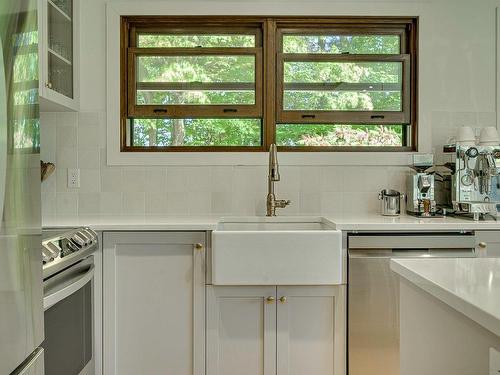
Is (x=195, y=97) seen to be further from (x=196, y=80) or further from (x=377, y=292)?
(x=377, y=292)

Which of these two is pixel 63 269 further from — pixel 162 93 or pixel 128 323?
pixel 162 93

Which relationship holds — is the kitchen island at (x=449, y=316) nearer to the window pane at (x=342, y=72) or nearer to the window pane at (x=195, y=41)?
the window pane at (x=342, y=72)

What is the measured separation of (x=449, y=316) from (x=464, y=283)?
0.07 m

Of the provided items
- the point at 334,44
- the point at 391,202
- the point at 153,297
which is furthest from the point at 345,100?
the point at 153,297

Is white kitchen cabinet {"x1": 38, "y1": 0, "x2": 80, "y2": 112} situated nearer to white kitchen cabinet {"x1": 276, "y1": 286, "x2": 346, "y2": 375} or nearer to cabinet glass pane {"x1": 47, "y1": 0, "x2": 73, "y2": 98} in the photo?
cabinet glass pane {"x1": 47, "y1": 0, "x2": 73, "y2": 98}

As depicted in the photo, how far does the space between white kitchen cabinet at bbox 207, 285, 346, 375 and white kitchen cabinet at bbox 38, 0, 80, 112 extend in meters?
1.24

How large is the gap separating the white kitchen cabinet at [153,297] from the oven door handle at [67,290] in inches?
6.0

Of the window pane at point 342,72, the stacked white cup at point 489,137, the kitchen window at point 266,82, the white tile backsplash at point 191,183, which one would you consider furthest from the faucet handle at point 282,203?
the stacked white cup at point 489,137

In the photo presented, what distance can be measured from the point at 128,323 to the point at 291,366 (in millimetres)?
779

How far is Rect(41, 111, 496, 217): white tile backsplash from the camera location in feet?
8.74

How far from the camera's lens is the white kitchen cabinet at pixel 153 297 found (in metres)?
2.12

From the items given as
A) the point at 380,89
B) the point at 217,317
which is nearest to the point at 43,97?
the point at 217,317

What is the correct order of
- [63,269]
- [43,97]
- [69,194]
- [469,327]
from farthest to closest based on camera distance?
1. [69,194]
2. [43,97]
3. [63,269]
4. [469,327]

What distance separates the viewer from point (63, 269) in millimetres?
1704
